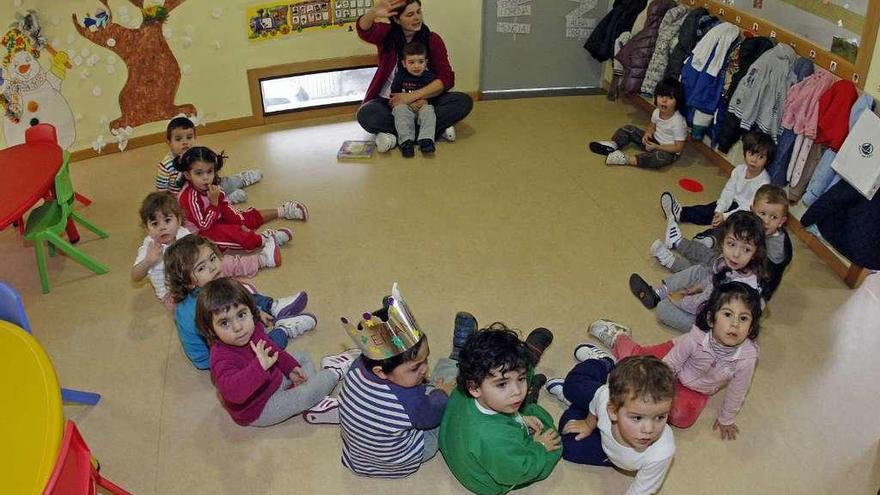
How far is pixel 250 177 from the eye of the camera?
4297 millimetres

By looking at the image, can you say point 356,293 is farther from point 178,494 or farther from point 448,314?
point 178,494

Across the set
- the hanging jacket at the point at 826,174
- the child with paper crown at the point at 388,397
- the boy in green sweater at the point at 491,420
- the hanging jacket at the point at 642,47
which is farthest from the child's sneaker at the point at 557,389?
the hanging jacket at the point at 642,47

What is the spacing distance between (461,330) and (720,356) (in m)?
→ 0.96

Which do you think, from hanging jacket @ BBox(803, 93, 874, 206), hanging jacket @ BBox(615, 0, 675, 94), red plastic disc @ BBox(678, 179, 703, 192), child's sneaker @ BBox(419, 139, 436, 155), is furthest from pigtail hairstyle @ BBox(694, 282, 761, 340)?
hanging jacket @ BBox(615, 0, 675, 94)

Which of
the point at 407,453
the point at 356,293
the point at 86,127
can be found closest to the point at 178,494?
the point at 407,453

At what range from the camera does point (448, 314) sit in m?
3.25

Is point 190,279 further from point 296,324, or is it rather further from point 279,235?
point 279,235

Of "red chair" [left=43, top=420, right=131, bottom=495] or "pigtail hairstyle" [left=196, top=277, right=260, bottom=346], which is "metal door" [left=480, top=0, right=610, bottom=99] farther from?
"red chair" [left=43, top=420, right=131, bottom=495]

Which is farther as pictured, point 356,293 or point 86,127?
point 86,127

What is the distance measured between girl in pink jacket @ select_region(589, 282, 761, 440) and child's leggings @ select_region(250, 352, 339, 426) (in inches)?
48.9

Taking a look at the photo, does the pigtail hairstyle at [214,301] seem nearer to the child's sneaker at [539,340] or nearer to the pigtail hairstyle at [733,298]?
the child's sneaker at [539,340]

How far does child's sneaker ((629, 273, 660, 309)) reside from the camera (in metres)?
3.28

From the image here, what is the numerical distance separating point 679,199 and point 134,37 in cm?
331

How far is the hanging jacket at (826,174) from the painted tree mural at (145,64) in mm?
3624
